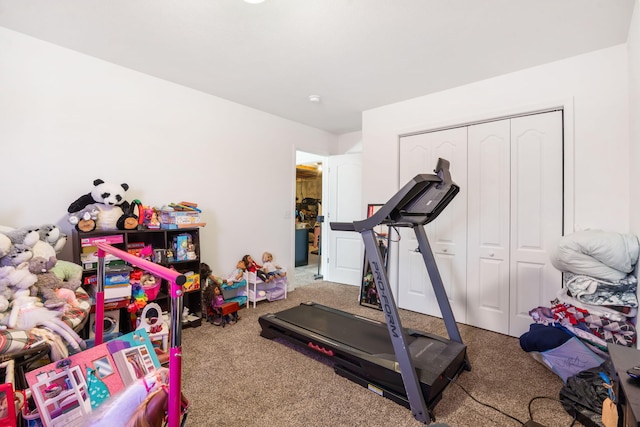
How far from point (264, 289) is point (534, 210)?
9.89 feet

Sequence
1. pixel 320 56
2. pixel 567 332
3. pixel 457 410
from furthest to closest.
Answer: pixel 320 56 < pixel 567 332 < pixel 457 410

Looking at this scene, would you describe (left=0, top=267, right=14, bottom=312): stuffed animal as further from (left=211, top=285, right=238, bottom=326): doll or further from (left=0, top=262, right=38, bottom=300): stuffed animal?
(left=211, top=285, right=238, bottom=326): doll

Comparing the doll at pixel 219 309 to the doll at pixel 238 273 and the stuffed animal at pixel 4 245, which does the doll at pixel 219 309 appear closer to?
the doll at pixel 238 273

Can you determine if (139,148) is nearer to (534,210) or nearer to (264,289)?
(264,289)

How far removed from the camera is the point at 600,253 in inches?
82.3

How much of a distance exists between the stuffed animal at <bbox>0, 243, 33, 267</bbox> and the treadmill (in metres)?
1.77

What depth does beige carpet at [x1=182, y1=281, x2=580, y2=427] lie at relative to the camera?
174 centimetres

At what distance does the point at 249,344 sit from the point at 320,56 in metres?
2.56

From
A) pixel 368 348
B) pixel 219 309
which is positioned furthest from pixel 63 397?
pixel 219 309

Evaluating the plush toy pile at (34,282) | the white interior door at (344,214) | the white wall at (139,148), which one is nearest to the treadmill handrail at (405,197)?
the plush toy pile at (34,282)

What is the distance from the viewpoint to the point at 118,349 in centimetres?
131

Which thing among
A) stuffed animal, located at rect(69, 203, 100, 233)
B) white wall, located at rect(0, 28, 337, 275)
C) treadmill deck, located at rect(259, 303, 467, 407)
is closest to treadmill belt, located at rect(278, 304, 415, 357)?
treadmill deck, located at rect(259, 303, 467, 407)

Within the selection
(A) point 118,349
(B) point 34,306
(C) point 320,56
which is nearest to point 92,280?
(B) point 34,306

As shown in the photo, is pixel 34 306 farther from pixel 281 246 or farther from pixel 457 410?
pixel 281 246
